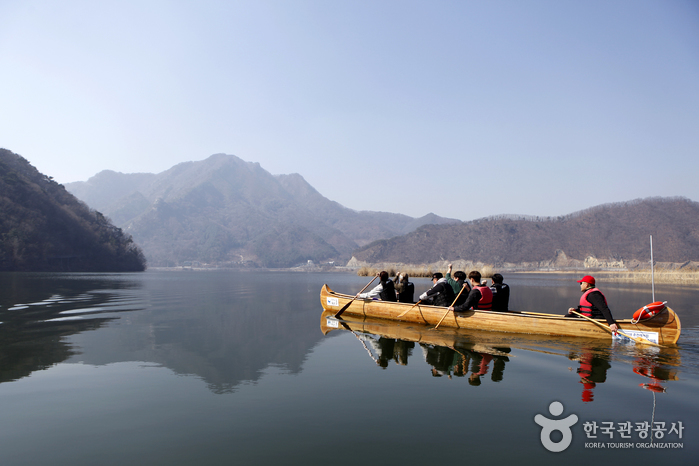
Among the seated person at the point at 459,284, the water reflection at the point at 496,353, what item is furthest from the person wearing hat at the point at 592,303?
the seated person at the point at 459,284

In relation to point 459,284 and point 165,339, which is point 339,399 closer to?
point 165,339

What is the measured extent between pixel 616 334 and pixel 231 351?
9.99 meters

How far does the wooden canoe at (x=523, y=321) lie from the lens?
10.4m

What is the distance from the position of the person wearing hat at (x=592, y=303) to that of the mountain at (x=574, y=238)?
139 metres

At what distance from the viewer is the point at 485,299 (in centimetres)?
1309

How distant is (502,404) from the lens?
6633 millimetres

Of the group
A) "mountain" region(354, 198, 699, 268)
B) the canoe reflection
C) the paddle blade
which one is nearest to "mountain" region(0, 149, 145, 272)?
the paddle blade

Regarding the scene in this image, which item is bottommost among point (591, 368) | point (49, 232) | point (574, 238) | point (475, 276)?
point (591, 368)

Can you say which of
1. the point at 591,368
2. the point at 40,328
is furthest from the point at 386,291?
the point at 40,328

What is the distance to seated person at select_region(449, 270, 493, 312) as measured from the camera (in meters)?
12.9

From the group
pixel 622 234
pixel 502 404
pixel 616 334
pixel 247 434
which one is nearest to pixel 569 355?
pixel 616 334

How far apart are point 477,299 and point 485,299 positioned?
0.37 m

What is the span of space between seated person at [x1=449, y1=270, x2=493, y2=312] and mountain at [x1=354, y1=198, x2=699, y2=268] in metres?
139

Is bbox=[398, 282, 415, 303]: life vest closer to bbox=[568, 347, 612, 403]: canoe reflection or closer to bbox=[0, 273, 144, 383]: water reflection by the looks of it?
bbox=[568, 347, 612, 403]: canoe reflection
